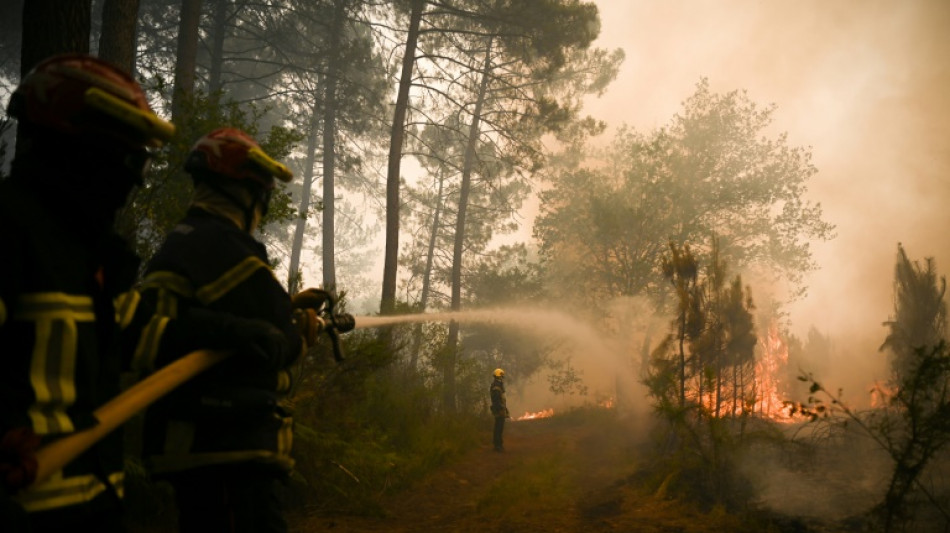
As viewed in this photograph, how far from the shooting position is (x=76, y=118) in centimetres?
169

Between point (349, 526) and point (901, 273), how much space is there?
14517 mm

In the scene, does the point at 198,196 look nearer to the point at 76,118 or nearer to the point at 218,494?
the point at 76,118

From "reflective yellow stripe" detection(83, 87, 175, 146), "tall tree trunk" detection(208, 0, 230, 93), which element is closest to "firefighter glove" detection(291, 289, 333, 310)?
"reflective yellow stripe" detection(83, 87, 175, 146)

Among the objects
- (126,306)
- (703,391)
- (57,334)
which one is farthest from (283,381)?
(703,391)

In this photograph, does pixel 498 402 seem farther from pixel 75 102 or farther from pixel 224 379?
pixel 75 102

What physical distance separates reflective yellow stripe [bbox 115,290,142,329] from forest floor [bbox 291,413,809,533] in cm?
459

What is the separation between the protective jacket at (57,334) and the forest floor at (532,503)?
4784 millimetres

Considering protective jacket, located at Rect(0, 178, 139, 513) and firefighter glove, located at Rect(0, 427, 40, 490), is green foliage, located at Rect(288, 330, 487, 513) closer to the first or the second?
protective jacket, located at Rect(0, 178, 139, 513)

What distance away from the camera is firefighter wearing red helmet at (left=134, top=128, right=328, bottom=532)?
2.34 m

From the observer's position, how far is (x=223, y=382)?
7.85 feet

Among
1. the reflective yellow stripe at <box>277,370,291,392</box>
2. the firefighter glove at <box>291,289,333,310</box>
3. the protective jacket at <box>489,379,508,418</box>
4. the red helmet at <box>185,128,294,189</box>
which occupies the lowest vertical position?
the protective jacket at <box>489,379,508,418</box>

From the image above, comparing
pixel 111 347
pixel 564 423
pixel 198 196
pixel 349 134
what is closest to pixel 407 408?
pixel 198 196

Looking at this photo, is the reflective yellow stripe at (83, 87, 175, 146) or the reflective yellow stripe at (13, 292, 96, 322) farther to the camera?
the reflective yellow stripe at (83, 87, 175, 146)

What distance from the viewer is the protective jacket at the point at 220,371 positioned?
2.34 m
